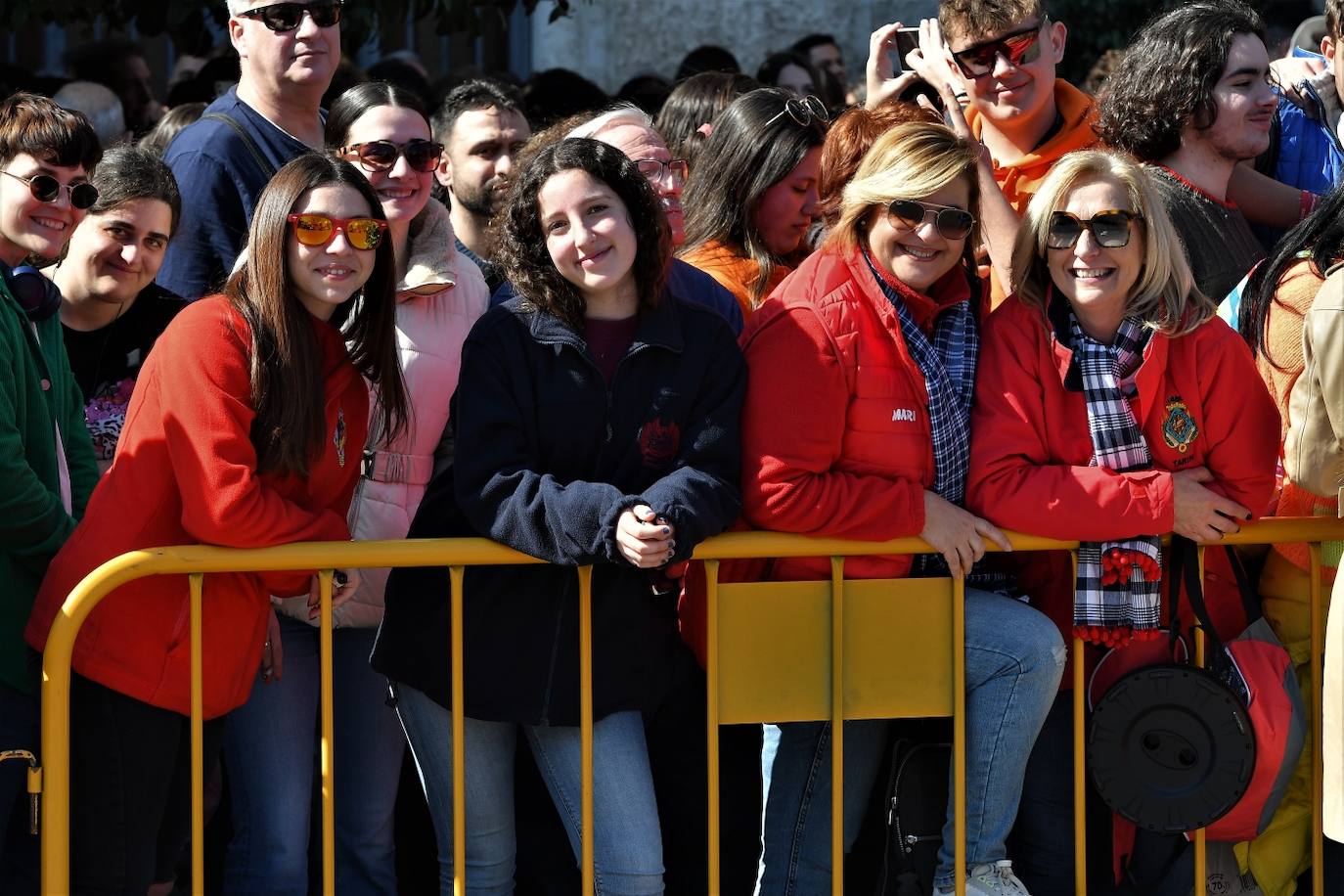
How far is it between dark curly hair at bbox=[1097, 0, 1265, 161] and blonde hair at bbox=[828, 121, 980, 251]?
97 centimetres

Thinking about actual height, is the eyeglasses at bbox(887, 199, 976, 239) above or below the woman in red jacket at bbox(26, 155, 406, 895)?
above

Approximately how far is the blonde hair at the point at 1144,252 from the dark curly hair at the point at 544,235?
798 millimetres

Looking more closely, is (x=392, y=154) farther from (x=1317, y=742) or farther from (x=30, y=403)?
(x=1317, y=742)

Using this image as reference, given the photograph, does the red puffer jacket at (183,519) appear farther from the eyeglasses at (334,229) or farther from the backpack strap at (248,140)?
the backpack strap at (248,140)

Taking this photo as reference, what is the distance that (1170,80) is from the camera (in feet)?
15.4

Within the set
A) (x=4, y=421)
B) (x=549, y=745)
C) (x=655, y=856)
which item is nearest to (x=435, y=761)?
(x=549, y=745)

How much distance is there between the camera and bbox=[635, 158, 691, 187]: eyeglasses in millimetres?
4418

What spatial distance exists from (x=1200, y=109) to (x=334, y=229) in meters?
2.33

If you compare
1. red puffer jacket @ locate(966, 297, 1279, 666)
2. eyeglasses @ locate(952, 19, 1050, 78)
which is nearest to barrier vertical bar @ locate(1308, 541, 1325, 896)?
red puffer jacket @ locate(966, 297, 1279, 666)

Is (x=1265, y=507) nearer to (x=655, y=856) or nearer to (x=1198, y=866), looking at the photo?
(x=1198, y=866)

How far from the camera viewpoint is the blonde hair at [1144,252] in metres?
3.80

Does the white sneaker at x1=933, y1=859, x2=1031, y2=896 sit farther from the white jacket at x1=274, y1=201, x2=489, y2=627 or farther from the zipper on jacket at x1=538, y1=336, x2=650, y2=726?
the white jacket at x1=274, y1=201, x2=489, y2=627

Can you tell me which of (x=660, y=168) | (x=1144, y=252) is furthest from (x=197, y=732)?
(x=1144, y=252)

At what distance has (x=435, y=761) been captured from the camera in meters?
3.78
